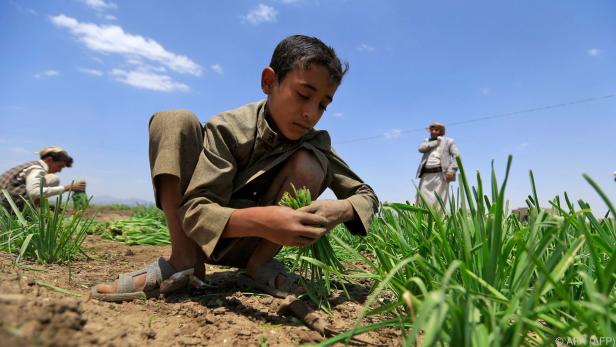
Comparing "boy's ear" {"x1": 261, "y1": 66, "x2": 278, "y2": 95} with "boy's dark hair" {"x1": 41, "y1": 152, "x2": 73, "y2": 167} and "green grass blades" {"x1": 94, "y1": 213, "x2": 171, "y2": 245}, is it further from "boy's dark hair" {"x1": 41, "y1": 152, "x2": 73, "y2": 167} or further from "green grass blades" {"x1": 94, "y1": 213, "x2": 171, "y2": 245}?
"boy's dark hair" {"x1": 41, "y1": 152, "x2": 73, "y2": 167}

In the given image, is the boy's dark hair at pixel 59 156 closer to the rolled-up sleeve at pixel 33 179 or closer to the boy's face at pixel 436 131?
the rolled-up sleeve at pixel 33 179

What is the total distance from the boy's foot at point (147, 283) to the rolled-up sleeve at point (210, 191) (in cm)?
19

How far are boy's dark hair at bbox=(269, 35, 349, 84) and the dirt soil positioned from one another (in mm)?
984

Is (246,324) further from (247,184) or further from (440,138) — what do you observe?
(440,138)

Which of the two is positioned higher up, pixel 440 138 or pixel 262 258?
pixel 440 138

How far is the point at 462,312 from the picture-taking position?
0.80 m

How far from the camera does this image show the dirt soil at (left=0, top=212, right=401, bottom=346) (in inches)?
29.7

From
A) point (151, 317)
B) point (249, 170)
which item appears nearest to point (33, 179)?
point (249, 170)

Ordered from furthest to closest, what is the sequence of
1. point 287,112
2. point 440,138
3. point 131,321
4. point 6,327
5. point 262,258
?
point 440,138, point 262,258, point 287,112, point 131,321, point 6,327

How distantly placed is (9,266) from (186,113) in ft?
3.73

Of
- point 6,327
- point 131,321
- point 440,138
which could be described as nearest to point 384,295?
point 131,321

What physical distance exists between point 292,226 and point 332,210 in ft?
0.87

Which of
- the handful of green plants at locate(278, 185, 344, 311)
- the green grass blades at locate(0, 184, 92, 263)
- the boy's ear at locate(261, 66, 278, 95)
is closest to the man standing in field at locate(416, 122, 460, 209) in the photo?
the boy's ear at locate(261, 66, 278, 95)

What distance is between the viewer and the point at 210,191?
1568mm
